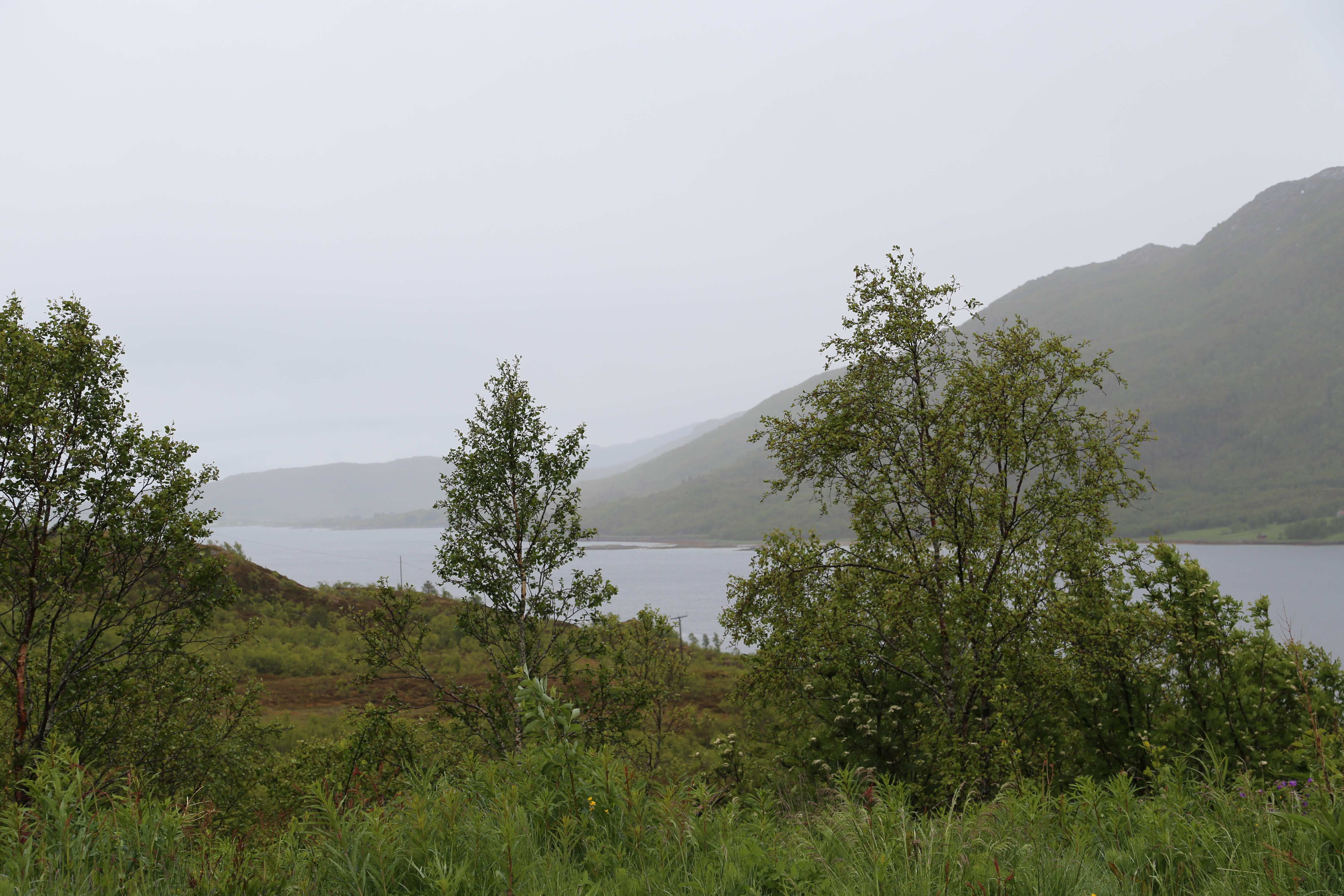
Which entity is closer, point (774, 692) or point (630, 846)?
point (630, 846)

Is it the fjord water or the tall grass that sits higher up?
the tall grass

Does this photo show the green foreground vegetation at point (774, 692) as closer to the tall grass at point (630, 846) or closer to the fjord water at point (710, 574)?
the tall grass at point (630, 846)

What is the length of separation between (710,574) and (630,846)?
434 ft

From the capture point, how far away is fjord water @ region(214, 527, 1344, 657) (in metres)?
70.8

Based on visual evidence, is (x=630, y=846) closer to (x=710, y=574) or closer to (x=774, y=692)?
(x=774, y=692)

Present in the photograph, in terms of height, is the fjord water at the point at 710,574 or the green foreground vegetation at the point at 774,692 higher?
the green foreground vegetation at the point at 774,692

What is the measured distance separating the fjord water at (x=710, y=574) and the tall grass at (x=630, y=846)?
42.8 m

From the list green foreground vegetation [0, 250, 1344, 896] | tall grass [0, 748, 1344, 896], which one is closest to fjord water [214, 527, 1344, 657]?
green foreground vegetation [0, 250, 1344, 896]

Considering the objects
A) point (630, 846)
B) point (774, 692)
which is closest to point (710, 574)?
point (774, 692)

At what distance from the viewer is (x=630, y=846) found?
4512mm

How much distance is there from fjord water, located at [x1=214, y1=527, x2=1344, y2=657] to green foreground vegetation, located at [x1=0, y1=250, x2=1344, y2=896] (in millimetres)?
33724

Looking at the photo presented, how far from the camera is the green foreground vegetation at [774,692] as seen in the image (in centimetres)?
403

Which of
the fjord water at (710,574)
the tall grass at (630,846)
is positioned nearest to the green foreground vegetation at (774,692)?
the tall grass at (630,846)

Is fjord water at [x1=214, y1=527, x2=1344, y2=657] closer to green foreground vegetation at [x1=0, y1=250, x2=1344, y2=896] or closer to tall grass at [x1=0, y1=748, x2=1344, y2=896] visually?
green foreground vegetation at [x1=0, y1=250, x2=1344, y2=896]
